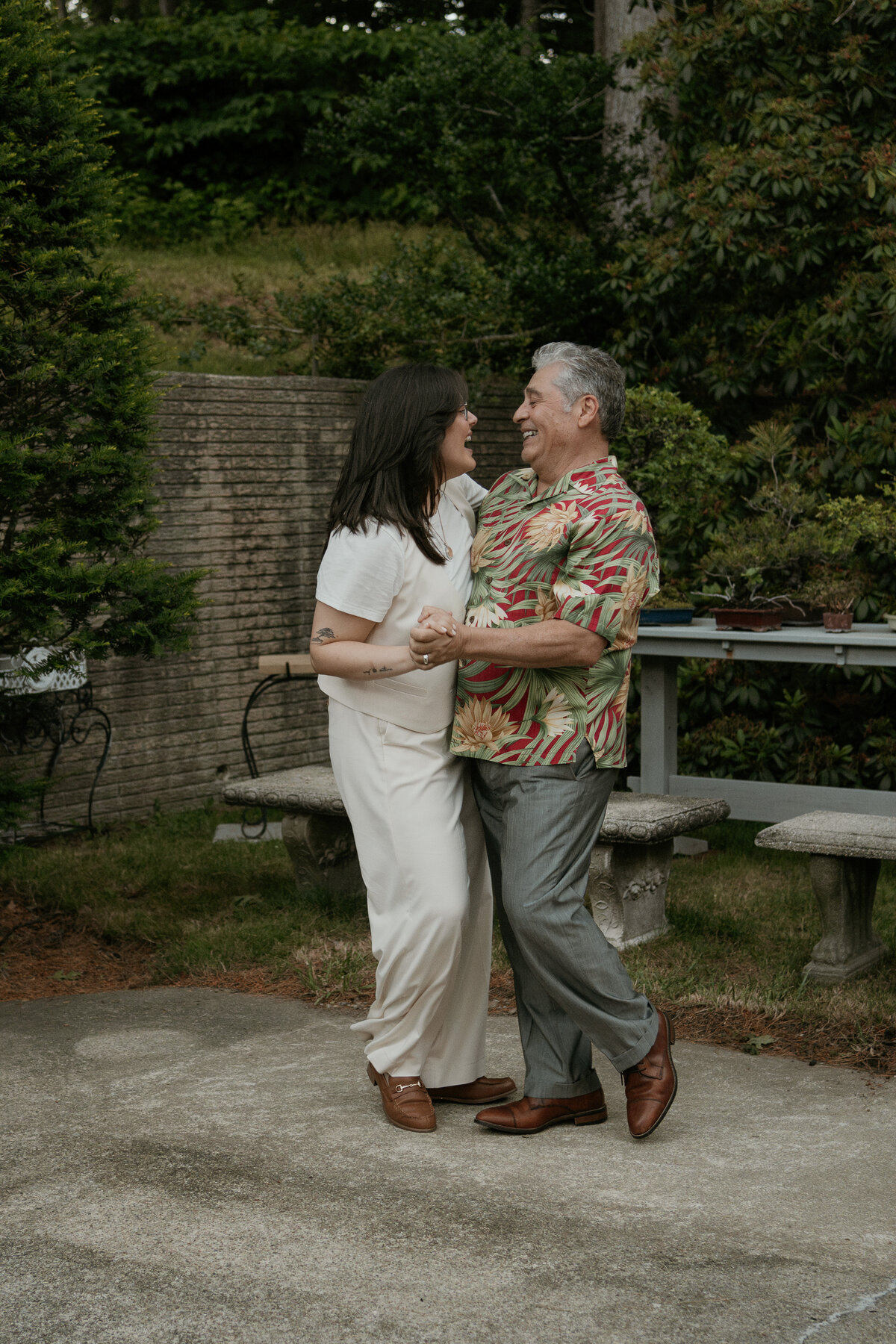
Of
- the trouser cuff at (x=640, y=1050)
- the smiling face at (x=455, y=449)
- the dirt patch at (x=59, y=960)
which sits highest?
the smiling face at (x=455, y=449)

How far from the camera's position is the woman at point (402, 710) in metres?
3.19

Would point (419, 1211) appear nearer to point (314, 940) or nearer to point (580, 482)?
point (580, 482)

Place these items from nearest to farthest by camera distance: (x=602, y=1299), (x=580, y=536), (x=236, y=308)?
1. (x=602, y=1299)
2. (x=580, y=536)
3. (x=236, y=308)

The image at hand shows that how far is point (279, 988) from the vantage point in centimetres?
463

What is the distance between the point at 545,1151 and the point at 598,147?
8.09 m

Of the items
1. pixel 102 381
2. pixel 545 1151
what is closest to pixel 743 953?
pixel 545 1151

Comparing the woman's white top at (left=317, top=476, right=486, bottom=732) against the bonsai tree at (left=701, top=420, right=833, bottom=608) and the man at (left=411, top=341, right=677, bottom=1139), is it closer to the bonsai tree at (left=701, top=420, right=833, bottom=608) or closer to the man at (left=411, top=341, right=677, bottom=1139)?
the man at (left=411, top=341, right=677, bottom=1139)

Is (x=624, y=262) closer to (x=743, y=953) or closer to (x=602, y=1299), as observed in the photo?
(x=743, y=953)

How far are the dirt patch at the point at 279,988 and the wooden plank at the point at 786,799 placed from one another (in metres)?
1.82

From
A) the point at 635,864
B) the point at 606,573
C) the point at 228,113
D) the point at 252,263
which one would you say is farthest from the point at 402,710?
the point at 228,113

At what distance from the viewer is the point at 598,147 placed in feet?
31.4

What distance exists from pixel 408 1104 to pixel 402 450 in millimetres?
1605

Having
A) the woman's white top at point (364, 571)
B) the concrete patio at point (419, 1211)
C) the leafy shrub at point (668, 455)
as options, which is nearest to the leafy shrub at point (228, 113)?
the leafy shrub at point (668, 455)

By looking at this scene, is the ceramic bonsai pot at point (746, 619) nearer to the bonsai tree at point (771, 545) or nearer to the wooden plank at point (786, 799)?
the bonsai tree at point (771, 545)
